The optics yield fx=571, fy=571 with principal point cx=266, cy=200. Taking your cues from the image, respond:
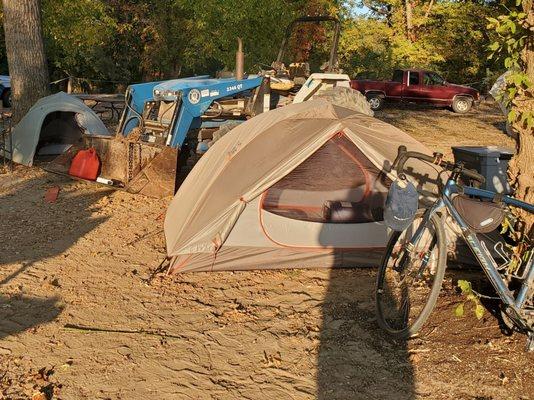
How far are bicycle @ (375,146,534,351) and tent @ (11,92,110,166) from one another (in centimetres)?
681

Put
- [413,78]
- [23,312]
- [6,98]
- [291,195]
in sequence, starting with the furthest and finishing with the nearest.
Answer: [413,78] < [6,98] < [291,195] < [23,312]

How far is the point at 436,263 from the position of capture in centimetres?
392

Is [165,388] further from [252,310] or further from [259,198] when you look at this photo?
[259,198]

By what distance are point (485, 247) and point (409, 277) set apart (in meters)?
0.62

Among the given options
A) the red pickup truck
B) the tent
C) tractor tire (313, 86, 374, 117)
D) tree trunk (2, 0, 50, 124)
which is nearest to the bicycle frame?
tractor tire (313, 86, 374, 117)

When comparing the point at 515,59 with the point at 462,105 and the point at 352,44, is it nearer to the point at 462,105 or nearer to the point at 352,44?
the point at 462,105

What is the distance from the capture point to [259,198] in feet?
17.9

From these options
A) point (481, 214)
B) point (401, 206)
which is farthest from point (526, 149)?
point (401, 206)

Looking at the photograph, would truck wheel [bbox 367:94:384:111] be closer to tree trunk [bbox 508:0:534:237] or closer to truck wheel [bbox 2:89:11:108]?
truck wheel [bbox 2:89:11:108]

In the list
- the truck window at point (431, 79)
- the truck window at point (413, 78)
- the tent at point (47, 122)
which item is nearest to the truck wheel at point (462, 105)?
the truck window at point (431, 79)

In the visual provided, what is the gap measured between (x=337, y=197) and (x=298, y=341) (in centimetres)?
205

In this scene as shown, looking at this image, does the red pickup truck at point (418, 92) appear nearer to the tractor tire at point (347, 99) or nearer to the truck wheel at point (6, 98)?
the truck wheel at point (6, 98)

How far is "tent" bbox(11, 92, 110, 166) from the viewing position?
969 centimetres

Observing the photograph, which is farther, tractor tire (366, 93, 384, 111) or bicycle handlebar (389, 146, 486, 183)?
tractor tire (366, 93, 384, 111)
